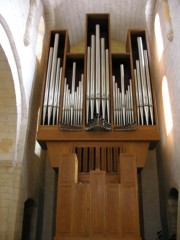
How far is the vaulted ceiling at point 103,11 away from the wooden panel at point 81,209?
23.6 feet

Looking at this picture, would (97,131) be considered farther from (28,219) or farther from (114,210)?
(28,219)

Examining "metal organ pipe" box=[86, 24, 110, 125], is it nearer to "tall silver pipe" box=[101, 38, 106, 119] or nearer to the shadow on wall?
"tall silver pipe" box=[101, 38, 106, 119]

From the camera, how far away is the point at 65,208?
7824 millimetres

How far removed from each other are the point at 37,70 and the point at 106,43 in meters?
3.23

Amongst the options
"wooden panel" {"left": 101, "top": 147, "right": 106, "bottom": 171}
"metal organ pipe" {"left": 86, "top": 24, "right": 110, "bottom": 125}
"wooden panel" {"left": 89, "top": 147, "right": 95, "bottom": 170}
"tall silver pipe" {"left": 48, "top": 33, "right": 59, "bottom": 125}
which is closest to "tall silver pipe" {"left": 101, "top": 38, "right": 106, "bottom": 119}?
"metal organ pipe" {"left": 86, "top": 24, "right": 110, "bottom": 125}

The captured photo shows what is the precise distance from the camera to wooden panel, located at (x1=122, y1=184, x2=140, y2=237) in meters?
7.59

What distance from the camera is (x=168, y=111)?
31.7 ft

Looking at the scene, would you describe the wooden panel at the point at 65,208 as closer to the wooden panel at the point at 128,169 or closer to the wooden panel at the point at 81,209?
the wooden panel at the point at 81,209

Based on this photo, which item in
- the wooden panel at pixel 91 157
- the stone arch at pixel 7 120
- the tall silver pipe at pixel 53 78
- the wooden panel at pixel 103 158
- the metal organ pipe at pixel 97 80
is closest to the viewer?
the stone arch at pixel 7 120

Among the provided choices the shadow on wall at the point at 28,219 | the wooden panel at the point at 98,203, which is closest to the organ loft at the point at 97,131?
the wooden panel at the point at 98,203

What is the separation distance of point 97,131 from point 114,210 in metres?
2.61

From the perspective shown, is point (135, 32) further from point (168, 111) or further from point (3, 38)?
point (3, 38)

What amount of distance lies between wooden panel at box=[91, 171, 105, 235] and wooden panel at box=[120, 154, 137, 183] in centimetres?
55

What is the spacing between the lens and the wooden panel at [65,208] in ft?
25.0
